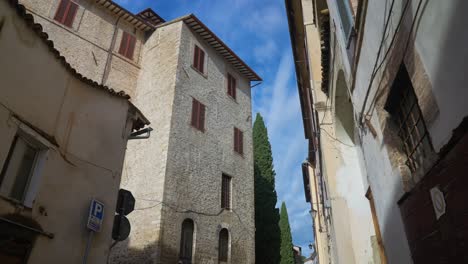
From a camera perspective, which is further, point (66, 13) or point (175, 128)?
point (66, 13)

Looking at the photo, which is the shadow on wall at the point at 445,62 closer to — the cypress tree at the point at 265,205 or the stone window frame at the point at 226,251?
the stone window frame at the point at 226,251

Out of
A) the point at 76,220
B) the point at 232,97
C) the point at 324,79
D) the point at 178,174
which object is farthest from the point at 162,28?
the point at 76,220

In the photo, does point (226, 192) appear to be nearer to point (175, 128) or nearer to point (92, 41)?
point (175, 128)

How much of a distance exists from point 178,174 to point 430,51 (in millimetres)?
11354

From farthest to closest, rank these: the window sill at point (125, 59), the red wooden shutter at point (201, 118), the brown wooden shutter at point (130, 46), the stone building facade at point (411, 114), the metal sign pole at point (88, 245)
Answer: the brown wooden shutter at point (130, 46) < the window sill at point (125, 59) < the red wooden shutter at point (201, 118) < the metal sign pole at point (88, 245) < the stone building facade at point (411, 114)

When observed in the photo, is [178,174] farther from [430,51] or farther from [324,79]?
[430,51]

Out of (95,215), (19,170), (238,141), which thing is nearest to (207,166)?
(238,141)

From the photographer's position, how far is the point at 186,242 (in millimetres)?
12617

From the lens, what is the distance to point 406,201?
3.78 m

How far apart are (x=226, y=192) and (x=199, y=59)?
668 centimetres

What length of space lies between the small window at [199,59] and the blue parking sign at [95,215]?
447 inches

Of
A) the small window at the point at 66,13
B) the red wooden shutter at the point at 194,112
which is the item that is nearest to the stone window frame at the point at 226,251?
the red wooden shutter at the point at 194,112

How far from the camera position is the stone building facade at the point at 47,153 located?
184 inches

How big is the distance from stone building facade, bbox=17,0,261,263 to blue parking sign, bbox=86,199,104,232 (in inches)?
222
